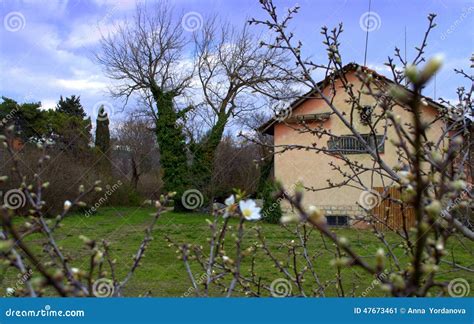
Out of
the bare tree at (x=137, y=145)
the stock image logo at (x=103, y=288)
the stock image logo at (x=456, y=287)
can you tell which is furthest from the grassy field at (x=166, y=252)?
the bare tree at (x=137, y=145)

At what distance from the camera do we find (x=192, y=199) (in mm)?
16250

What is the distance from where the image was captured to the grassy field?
4770 mm

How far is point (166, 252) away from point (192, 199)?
8689 millimetres

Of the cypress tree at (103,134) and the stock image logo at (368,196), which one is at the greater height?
the cypress tree at (103,134)

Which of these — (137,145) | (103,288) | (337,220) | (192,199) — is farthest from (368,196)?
(137,145)

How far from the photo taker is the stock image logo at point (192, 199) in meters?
16.0

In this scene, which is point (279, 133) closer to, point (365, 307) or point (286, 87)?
point (286, 87)

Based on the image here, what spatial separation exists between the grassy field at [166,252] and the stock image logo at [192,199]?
2144mm

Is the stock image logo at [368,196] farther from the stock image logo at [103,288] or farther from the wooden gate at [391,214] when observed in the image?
the stock image logo at [103,288]

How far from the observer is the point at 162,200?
4.89 feet

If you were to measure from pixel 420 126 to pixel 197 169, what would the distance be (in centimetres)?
1572

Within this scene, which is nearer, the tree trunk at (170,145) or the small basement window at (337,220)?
the small basement window at (337,220)

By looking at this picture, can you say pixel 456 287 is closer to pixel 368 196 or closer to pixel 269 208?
pixel 368 196

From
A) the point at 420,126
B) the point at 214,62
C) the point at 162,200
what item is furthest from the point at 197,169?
the point at 420,126
